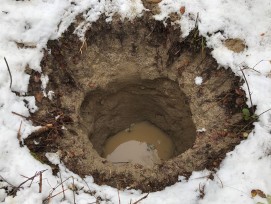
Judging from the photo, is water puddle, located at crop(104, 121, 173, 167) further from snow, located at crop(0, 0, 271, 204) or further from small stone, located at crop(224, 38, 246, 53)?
small stone, located at crop(224, 38, 246, 53)

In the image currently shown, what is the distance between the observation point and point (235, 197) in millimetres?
2400

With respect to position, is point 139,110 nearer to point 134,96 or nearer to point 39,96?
point 134,96

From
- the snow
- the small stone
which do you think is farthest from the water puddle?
the small stone

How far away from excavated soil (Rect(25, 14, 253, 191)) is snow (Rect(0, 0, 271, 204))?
79 mm

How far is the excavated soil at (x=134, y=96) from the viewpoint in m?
2.71

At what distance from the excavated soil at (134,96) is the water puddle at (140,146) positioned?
17cm

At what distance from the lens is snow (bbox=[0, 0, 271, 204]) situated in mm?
2438

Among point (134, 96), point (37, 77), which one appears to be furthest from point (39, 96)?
point (134, 96)

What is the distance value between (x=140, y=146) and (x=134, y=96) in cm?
64

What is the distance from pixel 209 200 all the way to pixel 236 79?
1.08m

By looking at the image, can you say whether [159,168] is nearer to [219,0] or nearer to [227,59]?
[227,59]

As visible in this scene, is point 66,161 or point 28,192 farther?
point 66,161

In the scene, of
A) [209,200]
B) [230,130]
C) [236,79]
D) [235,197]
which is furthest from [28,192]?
[236,79]

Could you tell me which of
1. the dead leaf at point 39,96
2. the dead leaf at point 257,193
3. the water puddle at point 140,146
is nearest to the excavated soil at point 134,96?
the dead leaf at point 39,96
